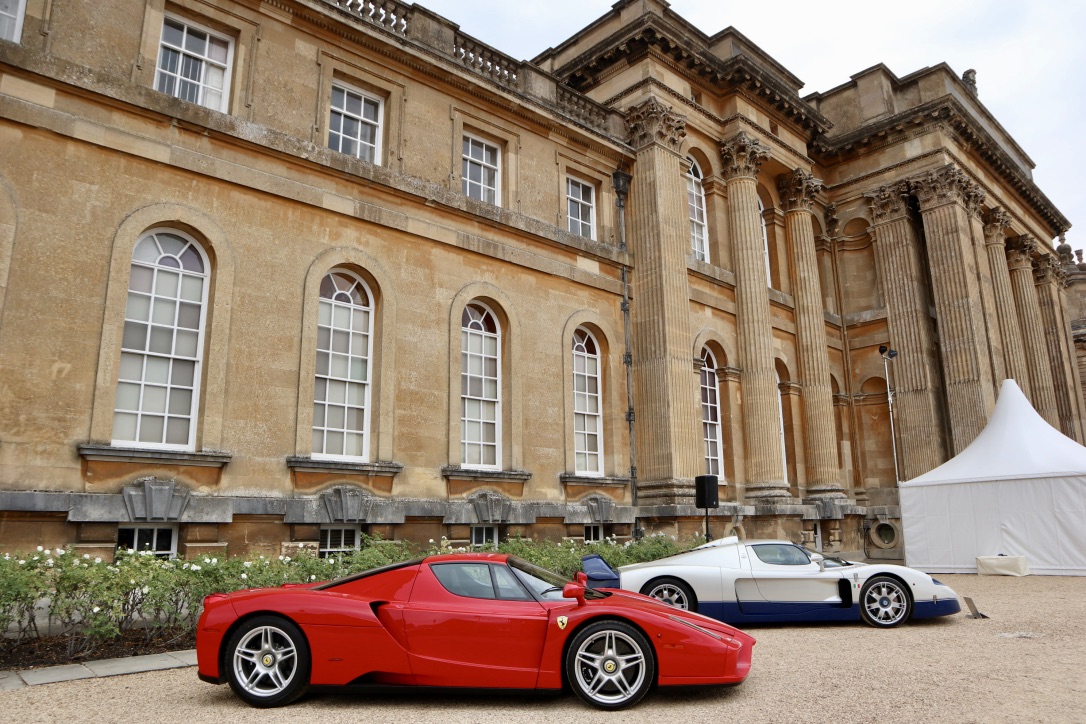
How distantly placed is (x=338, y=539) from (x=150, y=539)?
2.89 meters

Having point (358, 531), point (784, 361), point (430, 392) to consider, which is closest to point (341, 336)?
point (430, 392)

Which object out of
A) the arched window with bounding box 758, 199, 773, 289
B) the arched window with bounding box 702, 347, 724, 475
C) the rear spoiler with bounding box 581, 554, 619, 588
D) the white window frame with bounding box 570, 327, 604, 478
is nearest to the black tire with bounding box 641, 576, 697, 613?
the rear spoiler with bounding box 581, 554, 619, 588

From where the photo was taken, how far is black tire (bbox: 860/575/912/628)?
1017cm

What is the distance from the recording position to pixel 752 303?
20.9m

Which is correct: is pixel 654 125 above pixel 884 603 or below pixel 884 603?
above

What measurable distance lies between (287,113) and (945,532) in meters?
17.5

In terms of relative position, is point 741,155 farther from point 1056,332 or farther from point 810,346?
point 1056,332

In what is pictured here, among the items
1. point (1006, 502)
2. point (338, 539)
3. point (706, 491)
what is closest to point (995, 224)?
point (1006, 502)

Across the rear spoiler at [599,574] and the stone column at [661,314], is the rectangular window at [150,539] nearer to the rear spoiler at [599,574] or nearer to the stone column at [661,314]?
the rear spoiler at [599,574]

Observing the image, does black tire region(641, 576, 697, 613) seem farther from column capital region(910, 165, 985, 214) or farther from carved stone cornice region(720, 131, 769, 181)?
column capital region(910, 165, 985, 214)

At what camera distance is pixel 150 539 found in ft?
35.9

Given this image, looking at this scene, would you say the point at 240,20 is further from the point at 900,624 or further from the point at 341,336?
the point at 900,624

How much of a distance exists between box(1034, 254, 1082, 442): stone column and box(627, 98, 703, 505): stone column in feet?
64.8

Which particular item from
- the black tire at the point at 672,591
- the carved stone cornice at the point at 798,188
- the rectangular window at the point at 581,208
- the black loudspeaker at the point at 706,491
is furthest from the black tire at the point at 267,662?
the carved stone cornice at the point at 798,188
